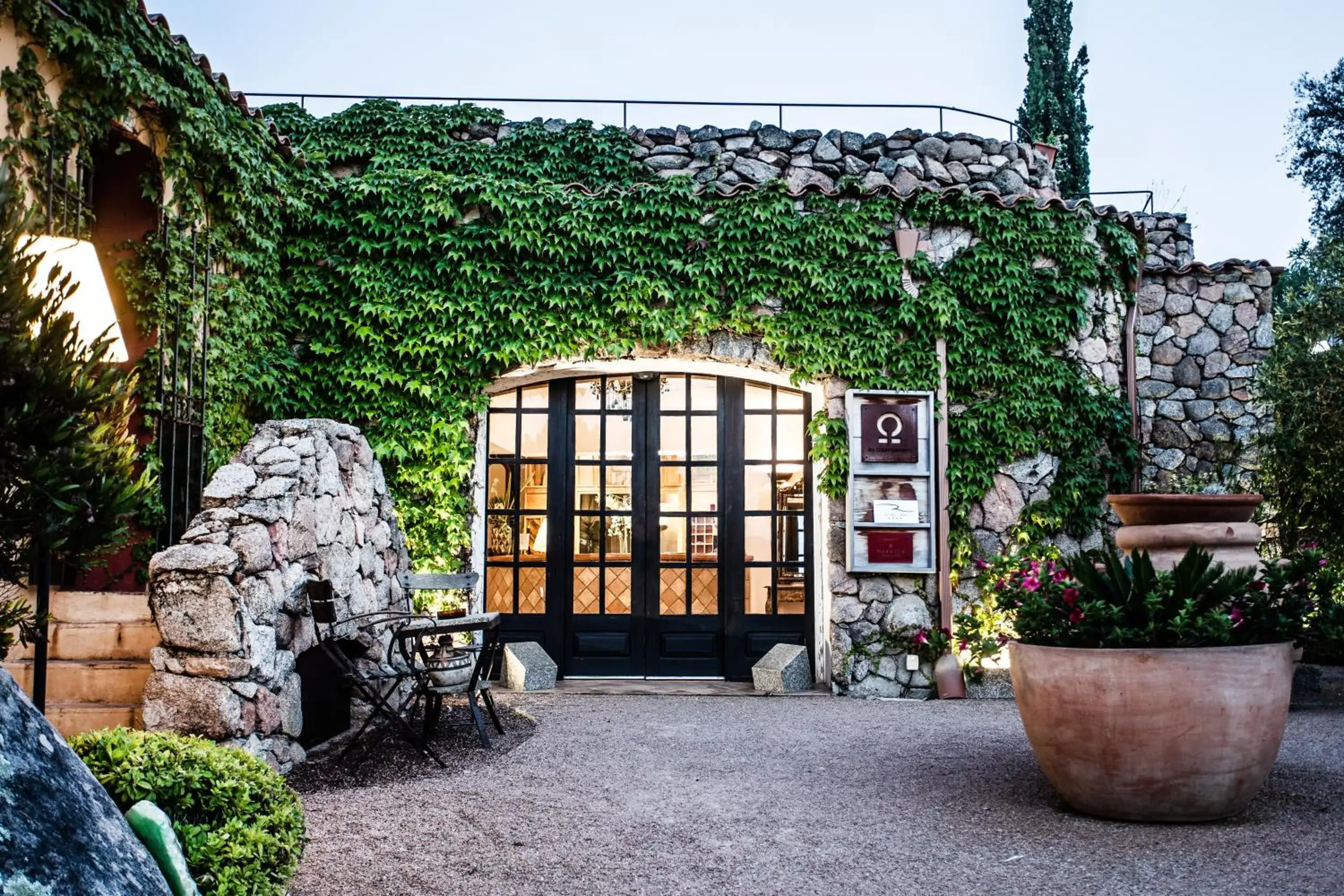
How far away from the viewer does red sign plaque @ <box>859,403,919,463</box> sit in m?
6.95

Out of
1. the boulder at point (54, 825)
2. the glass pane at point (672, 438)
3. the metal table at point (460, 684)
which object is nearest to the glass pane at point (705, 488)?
the glass pane at point (672, 438)

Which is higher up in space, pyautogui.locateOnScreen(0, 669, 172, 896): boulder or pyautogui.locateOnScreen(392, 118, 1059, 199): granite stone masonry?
pyautogui.locateOnScreen(392, 118, 1059, 199): granite stone masonry

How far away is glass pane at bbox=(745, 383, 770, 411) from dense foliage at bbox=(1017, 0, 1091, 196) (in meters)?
7.55

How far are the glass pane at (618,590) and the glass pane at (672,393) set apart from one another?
1226 millimetres

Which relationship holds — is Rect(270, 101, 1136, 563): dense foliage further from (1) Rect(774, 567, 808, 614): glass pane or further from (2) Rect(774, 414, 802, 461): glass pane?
(1) Rect(774, 567, 808, 614): glass pane

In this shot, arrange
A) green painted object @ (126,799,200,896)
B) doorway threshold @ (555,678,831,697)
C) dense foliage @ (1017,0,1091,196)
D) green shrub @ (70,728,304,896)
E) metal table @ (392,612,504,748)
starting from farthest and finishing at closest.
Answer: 1. dense foliage @ (1017,0,1091,196)
2. doorway threshold @ (555,678,831,697)
3. metal table @ (392,612,504,748)
4. green shrub @ (70,728,304,896)
5. green painted object @ (126,799,200,896)

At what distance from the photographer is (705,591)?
7.36 m

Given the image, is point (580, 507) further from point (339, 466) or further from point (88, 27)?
point (88, 27)

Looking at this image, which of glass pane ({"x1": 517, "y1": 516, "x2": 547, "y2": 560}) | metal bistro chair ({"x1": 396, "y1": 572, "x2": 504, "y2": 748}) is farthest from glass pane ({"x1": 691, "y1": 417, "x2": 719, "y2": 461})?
metal bistro chair ({"x1": 396, "y1": 572, "x2": 504, "y2": 748})

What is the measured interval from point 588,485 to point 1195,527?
424 cm

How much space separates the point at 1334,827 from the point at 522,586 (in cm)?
514

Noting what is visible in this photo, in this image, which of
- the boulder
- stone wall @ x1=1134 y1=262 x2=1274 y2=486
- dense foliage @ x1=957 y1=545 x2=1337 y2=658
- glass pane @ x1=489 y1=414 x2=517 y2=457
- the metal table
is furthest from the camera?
stone wall @ x1=1134 y1=262 x2=1274 y2=486

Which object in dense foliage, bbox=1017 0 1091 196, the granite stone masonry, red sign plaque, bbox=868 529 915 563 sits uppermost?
dense foliage, bbox=1017 0 1091 196

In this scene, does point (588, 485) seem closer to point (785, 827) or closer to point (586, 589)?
point (586, 589)
